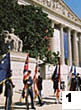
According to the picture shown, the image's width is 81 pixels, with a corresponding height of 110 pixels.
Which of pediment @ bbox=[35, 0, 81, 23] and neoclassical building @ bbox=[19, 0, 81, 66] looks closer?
neoclassical building @ bbox=[19, 0, 81, 66]

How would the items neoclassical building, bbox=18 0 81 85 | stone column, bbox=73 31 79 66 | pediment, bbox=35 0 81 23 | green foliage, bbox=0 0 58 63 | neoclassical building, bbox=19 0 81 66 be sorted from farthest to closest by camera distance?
stone column, bbox=73 31 79 66, pediment, bbox=35 0 81 23, neoclassical building, bbox=19 0 81 66, neoclassical building, bbox=18 0 81 85, green foliage, bbox=0 0 58 63

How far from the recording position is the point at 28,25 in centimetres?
2423

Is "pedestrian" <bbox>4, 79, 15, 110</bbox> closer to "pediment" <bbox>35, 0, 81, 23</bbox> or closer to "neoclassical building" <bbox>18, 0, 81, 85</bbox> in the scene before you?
"neoclassical building" <bbox>18, 0, 81, 85</bbox>

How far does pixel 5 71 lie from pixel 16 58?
787 cm

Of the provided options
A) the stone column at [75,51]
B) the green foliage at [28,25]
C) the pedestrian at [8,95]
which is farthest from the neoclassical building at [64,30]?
the pedestrian at [8,95]

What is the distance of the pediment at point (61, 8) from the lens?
42.4m

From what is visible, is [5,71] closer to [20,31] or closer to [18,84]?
[18,84]

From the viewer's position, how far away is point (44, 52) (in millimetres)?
26250

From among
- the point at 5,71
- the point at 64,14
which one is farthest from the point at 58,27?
the point at 5,71

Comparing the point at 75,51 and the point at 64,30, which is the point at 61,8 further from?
the point at 75,51

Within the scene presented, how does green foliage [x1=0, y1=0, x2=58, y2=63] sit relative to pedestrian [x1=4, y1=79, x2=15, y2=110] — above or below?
above

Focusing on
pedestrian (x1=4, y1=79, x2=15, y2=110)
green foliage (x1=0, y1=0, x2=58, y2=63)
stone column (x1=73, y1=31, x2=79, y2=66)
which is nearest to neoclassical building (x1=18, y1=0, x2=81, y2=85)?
stone column (x1=73, y1=31, x2=79, y2=66)

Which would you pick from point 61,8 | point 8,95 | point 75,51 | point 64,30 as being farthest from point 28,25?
point 75,51

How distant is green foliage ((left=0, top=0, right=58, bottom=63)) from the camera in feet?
69.8
